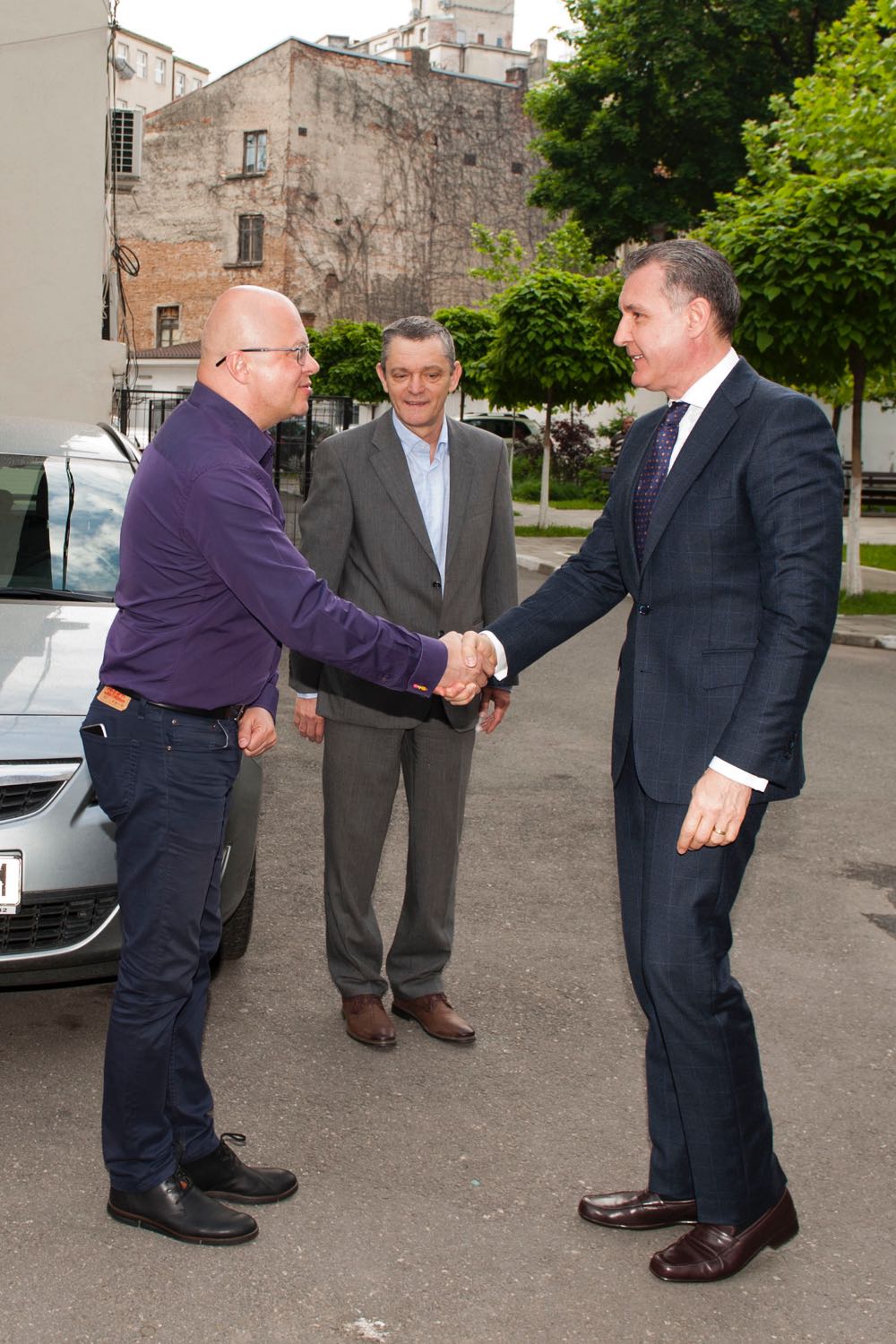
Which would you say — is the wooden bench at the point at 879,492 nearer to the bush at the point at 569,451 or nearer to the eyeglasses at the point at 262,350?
the bush at the point at 569,451

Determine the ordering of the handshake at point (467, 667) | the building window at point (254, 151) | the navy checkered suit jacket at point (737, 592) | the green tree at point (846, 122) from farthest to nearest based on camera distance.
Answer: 1. the building window at point (254, 151)
2. the green tree at point (846, 122)
3. the handshake at point (467, 667)
4. the navy checkered suit jacket at point (737, 592)

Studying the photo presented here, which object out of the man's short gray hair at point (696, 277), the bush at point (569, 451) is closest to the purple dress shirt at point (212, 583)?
the man's short gray hair at point (696, 277)

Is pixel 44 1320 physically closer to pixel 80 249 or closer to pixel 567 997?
pixel 567 997

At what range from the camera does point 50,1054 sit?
424cm

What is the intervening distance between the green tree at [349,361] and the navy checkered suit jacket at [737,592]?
39048mm

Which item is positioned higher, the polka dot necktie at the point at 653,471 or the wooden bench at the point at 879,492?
the polka dot necktie at the point at 653,471

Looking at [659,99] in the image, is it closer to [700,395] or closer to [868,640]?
[868,640]

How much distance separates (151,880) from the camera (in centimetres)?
321

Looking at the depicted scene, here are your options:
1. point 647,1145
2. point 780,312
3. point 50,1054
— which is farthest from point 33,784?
point 780,312

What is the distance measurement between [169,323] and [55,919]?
55448 millimetres

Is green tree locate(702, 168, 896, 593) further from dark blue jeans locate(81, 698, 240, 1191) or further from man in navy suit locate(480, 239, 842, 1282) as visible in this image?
dark blue jeans locate(81, 698, 240, 1191)

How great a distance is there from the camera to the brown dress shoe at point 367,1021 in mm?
4371

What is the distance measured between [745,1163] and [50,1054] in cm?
207

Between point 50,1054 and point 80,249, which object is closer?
point 50,1054
